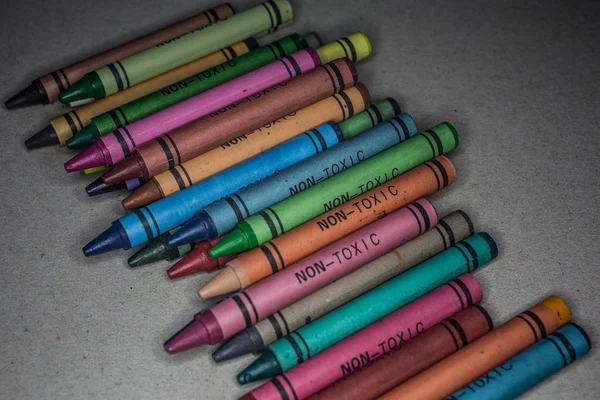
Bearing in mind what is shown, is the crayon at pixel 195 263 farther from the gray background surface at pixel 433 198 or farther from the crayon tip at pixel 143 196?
the crayon tip at pixel 143 196

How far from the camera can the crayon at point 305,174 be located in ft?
7.80

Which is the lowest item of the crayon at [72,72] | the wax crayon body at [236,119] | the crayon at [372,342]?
the crayon at [372,342]

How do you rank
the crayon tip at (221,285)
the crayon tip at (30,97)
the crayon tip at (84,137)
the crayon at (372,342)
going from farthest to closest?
the crayon tip at (30,97) < the crayon tip at (84,137) < the crayon tip at (221,285) < the crayon at (372,342)

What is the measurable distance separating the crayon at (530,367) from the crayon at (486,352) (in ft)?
0.05

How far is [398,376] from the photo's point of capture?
2.23 metres

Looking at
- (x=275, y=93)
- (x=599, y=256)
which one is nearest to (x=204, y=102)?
(x=275, y=93)

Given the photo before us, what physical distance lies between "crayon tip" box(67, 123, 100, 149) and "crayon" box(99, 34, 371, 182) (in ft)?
0.47

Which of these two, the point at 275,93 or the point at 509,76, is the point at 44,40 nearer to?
the point at 275,93

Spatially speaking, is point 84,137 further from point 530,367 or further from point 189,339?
point 530,367

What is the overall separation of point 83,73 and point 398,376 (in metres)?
1.09

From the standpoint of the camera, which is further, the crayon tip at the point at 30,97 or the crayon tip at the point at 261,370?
the crayon tip at the point at 30,97

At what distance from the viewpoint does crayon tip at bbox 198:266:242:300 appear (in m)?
2.30

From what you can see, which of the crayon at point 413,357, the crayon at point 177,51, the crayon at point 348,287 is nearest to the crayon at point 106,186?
the crayon at point 177,51

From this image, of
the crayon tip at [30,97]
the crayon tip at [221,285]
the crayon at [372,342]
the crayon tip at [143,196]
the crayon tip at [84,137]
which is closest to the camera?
the crayon at [372,342]
